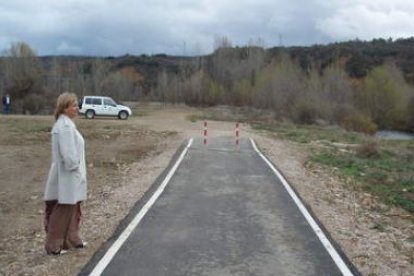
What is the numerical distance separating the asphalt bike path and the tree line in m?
49.1

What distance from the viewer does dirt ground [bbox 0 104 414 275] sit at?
26.1ft

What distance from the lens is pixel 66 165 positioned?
7.41m

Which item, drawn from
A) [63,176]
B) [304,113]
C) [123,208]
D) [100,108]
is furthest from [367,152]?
[304,113]

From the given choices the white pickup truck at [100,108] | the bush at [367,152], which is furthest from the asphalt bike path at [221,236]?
the white pickup truck at [100,108]

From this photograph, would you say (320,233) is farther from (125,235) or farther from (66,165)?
(66,165)

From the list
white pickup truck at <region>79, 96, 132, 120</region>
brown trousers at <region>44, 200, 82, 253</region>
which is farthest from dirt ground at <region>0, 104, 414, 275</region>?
white pickup truck at <region>79, 96, 132, 120</region>

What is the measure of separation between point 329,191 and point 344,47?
131 m

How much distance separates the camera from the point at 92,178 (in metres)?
16.8

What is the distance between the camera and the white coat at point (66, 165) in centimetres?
741

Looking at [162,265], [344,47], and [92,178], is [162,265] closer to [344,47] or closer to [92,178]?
[92,178]

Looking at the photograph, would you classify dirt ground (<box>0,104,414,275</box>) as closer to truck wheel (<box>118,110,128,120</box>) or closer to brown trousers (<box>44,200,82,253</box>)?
brown trousers (<box>44,200,82,253</box>)

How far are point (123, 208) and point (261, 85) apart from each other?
70.9 meters

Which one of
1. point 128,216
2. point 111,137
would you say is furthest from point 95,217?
point 111,137

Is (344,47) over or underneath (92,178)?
over
